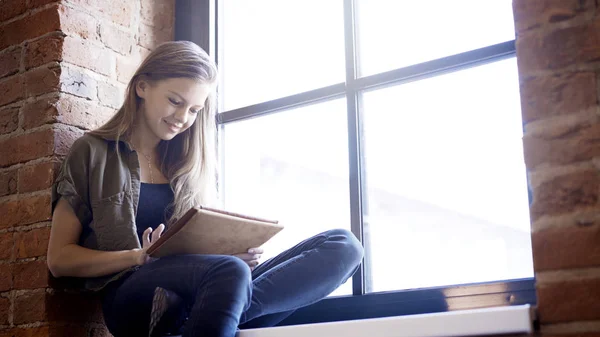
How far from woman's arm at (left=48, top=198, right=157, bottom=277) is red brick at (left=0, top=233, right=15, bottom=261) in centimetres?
29

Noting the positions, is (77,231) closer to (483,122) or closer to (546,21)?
(483,122)

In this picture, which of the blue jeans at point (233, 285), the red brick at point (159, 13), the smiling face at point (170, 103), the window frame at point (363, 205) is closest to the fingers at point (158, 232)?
the blue jeans at point (233, 285)

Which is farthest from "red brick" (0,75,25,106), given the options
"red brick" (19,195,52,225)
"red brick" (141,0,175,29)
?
"red brick" (141,0,175,29)

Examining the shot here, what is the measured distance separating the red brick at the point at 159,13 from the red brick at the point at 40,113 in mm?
505

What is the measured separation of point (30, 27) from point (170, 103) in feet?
1.88

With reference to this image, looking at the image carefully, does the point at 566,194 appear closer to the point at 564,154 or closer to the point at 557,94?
the point at 564,154

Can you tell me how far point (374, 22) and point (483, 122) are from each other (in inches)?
19.2

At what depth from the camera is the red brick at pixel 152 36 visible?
2.46 meters

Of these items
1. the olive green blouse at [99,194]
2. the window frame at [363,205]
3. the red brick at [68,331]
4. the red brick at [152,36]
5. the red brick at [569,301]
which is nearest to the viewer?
the red brick at [569,301]

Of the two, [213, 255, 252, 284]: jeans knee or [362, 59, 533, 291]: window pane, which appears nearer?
[213, 255, 252, 284]: jeans knee

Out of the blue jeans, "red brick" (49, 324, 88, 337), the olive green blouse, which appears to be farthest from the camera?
"red brick" (49, 324, 88, 337)

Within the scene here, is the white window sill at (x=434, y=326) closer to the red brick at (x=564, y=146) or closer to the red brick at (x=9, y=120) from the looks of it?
the red brick at (x=564, y=146)

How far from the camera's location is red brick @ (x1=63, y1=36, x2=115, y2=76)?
2.18m

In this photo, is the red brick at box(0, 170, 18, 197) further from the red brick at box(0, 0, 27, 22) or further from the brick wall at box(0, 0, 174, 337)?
the red brick at box(0, 0, 27, 22)
